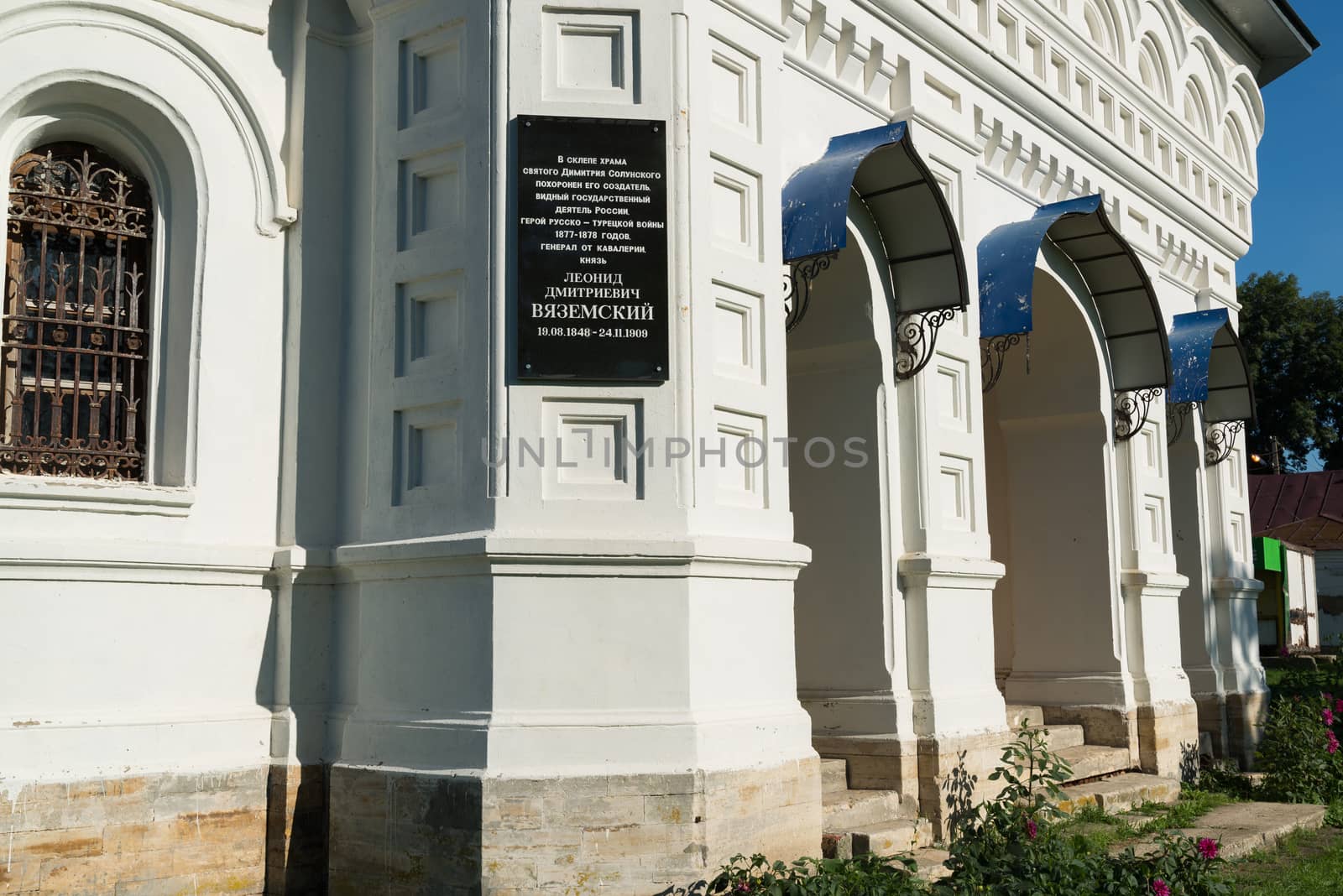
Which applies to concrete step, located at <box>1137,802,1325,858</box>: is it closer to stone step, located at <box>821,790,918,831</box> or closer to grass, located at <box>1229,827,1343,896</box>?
grass, located at <box>1229,827,1343,896</box>

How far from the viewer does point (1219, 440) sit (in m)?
15.6

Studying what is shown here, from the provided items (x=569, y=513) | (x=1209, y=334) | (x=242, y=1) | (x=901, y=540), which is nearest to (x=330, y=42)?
(x=242, y=1)

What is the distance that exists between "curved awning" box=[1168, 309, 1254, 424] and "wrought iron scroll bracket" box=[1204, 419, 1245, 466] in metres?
0.15

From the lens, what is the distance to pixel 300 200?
7957 millimetres

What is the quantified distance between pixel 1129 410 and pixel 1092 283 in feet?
4.30

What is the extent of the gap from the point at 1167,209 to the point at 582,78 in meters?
9.40

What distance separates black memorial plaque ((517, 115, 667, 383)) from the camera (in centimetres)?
711

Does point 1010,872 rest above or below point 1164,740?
below

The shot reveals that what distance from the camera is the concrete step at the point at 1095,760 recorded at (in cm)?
1131

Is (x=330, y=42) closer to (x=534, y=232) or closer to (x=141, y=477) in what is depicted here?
(x=534, y=232)

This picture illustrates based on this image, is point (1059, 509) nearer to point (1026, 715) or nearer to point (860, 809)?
point (1026, 715)

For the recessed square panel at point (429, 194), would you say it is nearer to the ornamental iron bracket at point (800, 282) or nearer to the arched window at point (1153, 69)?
the ornamental iron bracket at point (800, 282)

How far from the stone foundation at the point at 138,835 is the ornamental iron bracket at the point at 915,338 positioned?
503 cm

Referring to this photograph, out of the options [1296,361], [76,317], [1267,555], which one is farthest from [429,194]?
[1296,361]
